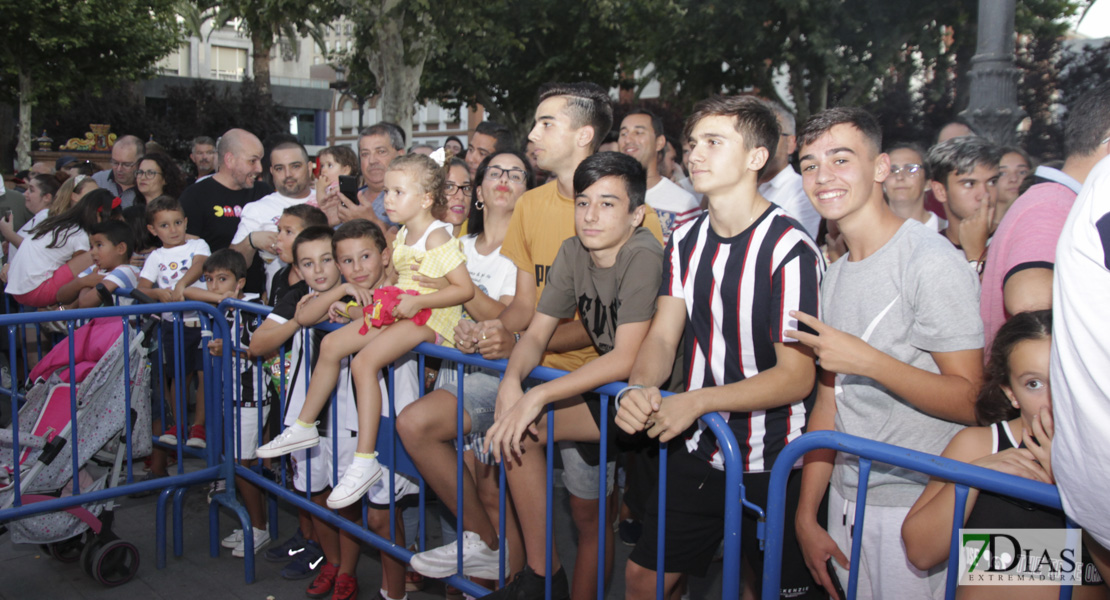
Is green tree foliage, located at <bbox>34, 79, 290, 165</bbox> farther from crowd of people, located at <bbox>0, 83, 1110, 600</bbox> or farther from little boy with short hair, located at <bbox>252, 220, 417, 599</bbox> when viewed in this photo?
crowd of people, located at <bbox>0, 83, 1110, 600</bbox>

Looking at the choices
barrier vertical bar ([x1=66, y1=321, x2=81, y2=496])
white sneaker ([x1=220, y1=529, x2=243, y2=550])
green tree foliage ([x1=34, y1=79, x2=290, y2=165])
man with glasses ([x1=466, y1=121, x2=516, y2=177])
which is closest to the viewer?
barrier vertical bar ([x1=66, y1=321, x2=81, y2=496])

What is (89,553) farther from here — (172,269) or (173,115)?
(173,115)

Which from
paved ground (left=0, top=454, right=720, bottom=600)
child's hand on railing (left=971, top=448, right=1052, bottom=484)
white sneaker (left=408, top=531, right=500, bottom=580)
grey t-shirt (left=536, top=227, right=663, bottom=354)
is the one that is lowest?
paved ground (left=0, top=454, right=720, bottom=600)

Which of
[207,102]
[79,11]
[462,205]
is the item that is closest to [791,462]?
[462,205]

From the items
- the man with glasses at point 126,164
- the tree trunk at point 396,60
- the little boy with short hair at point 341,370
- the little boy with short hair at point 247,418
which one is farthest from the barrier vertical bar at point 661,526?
the tree trunk at point 396,60

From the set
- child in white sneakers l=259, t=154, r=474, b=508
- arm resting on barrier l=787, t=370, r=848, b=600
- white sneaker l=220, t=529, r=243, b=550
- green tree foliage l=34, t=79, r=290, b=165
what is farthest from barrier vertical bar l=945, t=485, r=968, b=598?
green tree foliage l=34, t=79, r=290, b=165

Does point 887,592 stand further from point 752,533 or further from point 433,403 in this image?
point 433,403

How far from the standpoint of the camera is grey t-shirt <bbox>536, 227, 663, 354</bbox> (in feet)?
9.93

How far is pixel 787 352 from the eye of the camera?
2.52m

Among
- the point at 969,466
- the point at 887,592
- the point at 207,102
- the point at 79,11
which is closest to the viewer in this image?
the point at 969,466

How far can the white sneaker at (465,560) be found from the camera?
3.33m

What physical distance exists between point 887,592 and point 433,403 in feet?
6.11

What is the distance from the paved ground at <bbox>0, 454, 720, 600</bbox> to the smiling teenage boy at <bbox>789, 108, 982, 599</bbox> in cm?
166

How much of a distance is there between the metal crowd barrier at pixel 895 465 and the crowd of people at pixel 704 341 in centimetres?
10
